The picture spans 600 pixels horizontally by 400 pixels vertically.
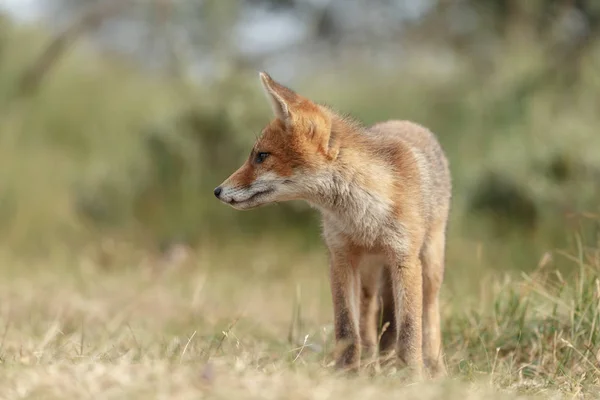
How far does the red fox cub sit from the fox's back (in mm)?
11

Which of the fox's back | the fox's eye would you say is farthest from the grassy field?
the fox's eye

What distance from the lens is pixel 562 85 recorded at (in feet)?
34.9

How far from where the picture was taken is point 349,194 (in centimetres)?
411

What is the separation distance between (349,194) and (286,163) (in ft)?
1.06

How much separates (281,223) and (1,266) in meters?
2.67

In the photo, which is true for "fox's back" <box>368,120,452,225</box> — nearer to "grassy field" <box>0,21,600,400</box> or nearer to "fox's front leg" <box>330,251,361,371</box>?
"fox's front leg" <box>330,251,361,371</box>

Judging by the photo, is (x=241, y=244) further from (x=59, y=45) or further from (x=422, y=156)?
(x=59, y=45)

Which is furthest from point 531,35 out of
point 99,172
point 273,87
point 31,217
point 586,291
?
point 273,87

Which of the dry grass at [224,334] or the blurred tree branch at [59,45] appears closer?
the dry grass at [224,334]

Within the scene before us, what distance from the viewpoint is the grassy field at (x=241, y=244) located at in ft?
12.2

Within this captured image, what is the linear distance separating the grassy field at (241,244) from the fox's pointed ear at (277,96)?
40.4 inches

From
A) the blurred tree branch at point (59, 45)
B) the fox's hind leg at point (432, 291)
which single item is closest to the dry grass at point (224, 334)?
the fox's hind leg at point (432, 291)

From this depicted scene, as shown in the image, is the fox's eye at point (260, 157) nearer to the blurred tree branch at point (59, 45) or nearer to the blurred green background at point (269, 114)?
the blurred green background at point (269, 114)

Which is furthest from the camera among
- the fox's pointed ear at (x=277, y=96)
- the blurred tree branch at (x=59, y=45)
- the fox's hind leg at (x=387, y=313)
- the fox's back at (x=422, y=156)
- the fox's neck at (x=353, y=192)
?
the blurred tree branch at (x=59, y=45)
